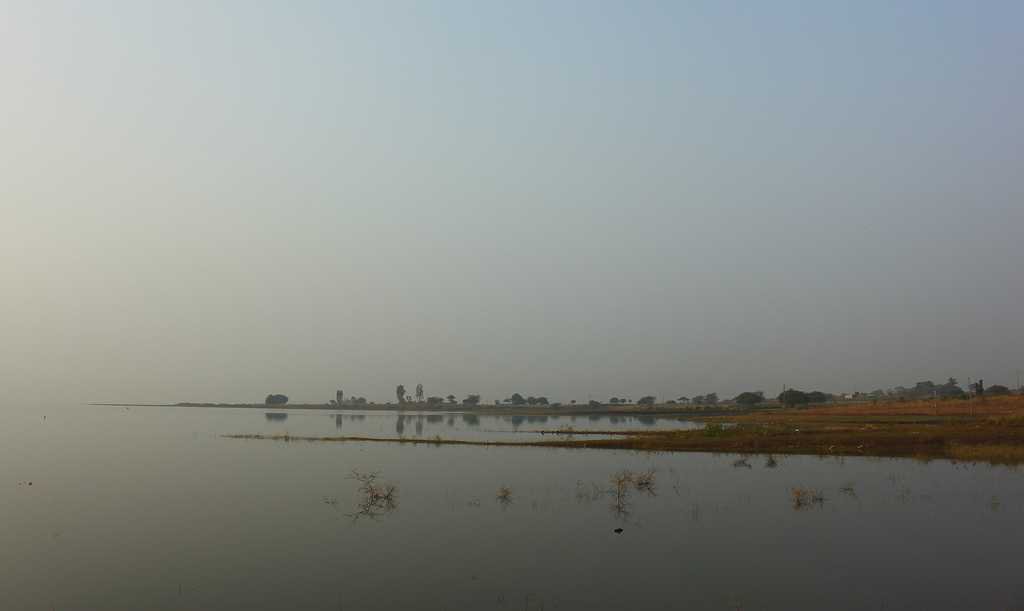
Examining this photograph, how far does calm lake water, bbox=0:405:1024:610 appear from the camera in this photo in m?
17.8

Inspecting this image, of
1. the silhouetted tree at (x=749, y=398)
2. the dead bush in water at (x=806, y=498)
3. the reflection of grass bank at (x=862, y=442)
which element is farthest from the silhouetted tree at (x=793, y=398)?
the dead bush in water at (x=806, y=498)

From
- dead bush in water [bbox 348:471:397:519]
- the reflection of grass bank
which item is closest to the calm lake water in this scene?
dead bush in water [bbox 348:471:397:519]

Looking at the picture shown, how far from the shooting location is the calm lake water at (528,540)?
17.8 m

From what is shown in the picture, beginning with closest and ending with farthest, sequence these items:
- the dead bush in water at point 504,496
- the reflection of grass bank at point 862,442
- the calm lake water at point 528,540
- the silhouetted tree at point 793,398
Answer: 1. the calm lake water at point 528,540
2. the dead bush in water at point 504,496
3. the reflection of grass bank at point 862,442
4. the silhouetted tree at point 793,398

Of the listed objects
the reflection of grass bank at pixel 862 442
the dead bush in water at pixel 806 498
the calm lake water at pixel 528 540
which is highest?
the reflection of grass bank at pixel 862 442

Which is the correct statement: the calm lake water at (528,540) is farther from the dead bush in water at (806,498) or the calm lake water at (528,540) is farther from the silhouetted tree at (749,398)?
the silhouetted tree at (749,398)

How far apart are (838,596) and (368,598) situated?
35.3 ft

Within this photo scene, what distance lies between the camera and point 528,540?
23.4 meters

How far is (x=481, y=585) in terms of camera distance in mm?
18547

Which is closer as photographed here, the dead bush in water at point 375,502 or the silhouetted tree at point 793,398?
the dead bush in water at point 375,502

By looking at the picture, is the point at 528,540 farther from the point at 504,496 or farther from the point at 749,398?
the point at 749,398

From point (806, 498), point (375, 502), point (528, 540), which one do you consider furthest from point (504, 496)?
point (806, 498)

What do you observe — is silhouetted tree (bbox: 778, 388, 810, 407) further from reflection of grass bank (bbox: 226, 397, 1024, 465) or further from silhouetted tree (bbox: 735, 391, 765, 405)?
reflection of grass bank (bbox: 226, 397, 1024, 465)

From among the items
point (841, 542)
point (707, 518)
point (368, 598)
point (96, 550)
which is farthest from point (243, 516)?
point (841, 542)
